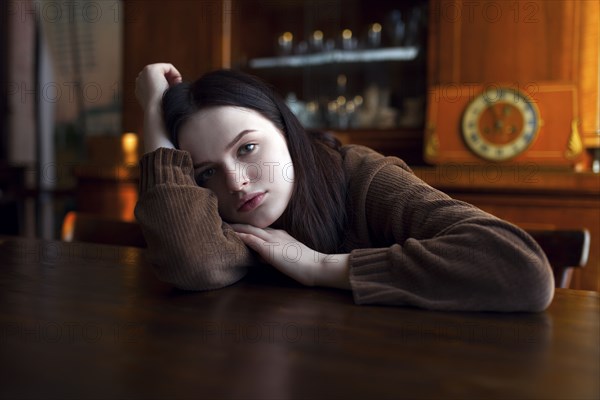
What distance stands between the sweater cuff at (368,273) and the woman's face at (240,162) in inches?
7.7

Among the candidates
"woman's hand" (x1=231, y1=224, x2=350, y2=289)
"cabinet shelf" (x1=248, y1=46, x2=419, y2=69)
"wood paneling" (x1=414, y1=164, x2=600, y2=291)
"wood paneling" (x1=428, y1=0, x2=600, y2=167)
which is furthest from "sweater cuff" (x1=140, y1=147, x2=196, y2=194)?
"cabinet shelf" (x1=248, y1=46, x2=419, y2=69)

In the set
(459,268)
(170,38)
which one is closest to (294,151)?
(459,268)

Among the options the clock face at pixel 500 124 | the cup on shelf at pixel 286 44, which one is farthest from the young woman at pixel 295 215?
the cup on shelf at pixel 286 44

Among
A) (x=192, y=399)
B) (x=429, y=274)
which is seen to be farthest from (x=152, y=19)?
(x=192, y=399)

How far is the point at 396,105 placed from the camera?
8.52 feet

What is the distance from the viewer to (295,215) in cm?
84

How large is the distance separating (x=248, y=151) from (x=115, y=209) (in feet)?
6.25

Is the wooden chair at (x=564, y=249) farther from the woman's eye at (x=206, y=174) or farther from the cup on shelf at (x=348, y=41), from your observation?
the cup on shelf at (x=348, y=41)

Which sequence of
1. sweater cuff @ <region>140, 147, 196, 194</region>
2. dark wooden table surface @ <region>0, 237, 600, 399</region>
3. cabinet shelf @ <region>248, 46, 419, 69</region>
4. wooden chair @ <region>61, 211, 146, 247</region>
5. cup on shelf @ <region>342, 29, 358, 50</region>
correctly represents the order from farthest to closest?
cup on shelf @ <region>342, 29, 358, 50</region> → cabinet shelf @ <region>248, 46, 419, 69</region> → wooden chair @ <region>61, 211, 146, 247</region> → sweater cuff @ <region>140, 147, 196, 194</region> → dark wooden table surface @ <region>0, 237, 600, 399</region>

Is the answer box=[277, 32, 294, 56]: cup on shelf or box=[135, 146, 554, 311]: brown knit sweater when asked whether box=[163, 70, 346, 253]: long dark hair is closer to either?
box=[135, 146, 554, 311]: brown knit sweater

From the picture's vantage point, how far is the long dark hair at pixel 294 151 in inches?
32.7

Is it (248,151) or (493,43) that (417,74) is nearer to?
(493,43)

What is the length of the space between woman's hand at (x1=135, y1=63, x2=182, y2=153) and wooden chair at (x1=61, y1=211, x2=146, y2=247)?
34 centimetres

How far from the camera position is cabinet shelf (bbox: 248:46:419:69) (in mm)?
2523
